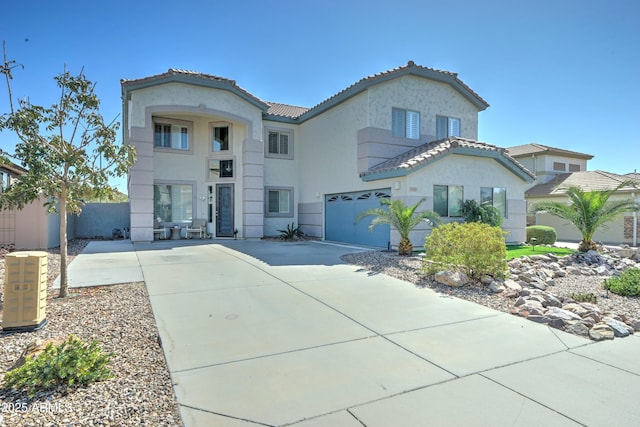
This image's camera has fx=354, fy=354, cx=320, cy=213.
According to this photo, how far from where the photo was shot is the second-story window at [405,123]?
613 inches

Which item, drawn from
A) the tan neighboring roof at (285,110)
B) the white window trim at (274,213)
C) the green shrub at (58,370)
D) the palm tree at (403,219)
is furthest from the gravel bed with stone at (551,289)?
the tan neighboring roof at (285,110)

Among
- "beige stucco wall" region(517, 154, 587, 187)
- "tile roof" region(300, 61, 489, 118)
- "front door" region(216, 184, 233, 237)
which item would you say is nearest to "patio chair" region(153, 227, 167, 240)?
"front door" region(216, 184, 233, 237)

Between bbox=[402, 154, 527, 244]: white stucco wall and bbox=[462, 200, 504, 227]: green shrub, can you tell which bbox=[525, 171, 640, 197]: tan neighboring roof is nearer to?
bbox=[402, 154, 527, 244]: white stucco wall

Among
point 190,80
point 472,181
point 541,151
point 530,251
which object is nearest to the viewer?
point 530,251

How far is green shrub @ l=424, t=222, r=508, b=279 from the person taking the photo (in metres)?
7.81

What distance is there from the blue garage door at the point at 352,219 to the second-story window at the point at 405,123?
315 cm

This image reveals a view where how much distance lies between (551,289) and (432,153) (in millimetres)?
7061

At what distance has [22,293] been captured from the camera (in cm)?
473

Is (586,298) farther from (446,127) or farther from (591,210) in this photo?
(446,127)

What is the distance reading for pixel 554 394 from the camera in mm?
3287

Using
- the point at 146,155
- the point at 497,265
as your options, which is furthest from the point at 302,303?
the point at 146,155

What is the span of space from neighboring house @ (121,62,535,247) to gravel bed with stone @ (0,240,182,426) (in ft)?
32.9

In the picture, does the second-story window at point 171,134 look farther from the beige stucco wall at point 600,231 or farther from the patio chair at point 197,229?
the beige stucco wall at point 600,231

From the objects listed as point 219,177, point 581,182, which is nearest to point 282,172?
point 219,177
